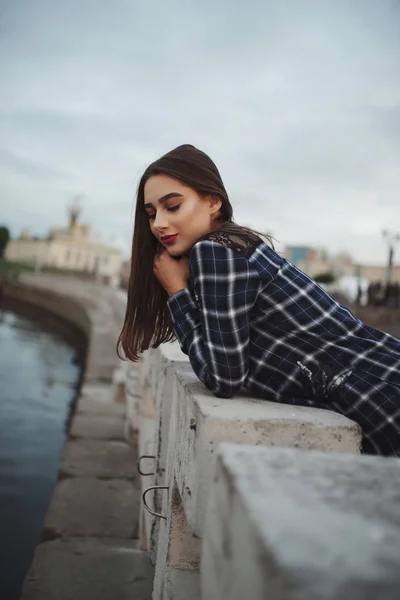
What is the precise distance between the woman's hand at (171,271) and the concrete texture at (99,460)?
6.87 feet

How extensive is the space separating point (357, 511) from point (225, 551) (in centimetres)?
18

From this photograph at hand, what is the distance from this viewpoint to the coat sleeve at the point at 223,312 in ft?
3.90

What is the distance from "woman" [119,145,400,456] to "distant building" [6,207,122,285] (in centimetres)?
5726

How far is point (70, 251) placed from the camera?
60281mm

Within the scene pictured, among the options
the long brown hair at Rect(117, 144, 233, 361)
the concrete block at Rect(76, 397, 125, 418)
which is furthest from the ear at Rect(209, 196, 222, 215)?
the concrete block at Rect(76, 397, 125, 418)

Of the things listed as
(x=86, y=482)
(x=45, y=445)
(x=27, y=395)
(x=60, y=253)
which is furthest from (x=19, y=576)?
(x=60, y=253)

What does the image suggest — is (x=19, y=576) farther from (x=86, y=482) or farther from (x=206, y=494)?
(x=206, y=494)

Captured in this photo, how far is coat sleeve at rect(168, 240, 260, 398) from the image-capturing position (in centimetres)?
119

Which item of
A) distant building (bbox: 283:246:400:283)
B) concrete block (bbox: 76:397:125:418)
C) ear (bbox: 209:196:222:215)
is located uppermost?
distant building (bbox: 283:246:400:283)

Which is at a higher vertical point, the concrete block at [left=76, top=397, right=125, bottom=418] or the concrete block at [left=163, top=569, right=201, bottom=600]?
the concrete block at [left=76, top=397, right=125, bottom=418]

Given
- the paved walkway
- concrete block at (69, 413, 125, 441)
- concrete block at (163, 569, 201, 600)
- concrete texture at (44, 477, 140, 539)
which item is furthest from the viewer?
concrete block at (69, 413, 125, 441)

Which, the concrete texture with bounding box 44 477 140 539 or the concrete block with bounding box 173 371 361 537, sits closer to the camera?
the concrete block with bounding box 173 371 361 537

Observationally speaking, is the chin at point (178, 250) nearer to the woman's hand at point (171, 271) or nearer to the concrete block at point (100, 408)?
the woman's hand at point (171, 271)

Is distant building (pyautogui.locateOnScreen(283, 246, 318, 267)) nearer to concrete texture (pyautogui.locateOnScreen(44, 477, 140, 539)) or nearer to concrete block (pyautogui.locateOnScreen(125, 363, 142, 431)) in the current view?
concrete block (pyautogui.locateOnScreen(125, 363, 142, 431))
